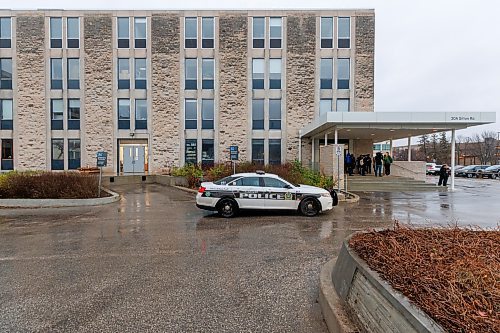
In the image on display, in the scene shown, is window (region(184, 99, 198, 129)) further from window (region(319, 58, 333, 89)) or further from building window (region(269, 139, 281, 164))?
window (region(319, 58, 333, 89))

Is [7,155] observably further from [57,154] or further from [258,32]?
[258,32]

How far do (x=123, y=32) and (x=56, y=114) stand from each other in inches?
358

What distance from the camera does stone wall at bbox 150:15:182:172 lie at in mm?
29375

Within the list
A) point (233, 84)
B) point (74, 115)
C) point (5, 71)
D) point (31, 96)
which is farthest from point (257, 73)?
point (5, 71)

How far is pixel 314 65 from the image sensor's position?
29250mm

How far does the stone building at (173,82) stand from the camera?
2919 cm

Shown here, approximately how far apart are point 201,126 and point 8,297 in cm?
2547

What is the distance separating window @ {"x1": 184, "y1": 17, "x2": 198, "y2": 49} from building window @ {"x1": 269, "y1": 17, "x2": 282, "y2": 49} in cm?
646

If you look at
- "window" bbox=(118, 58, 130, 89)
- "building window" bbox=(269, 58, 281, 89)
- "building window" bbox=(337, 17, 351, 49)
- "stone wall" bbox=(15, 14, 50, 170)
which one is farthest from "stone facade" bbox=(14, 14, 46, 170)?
"building window" bbox=(337, 17, 351, 49)

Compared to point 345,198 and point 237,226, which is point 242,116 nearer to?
point 345,198

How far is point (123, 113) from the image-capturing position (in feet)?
96.9

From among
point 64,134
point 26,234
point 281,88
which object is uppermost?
point 281,88

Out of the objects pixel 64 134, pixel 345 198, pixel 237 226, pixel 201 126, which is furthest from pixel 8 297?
pixel 64 134

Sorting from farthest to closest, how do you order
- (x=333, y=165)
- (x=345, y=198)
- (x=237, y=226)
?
(x=333, y=165)
(x=345, y=198)
(x=237, y=226)
